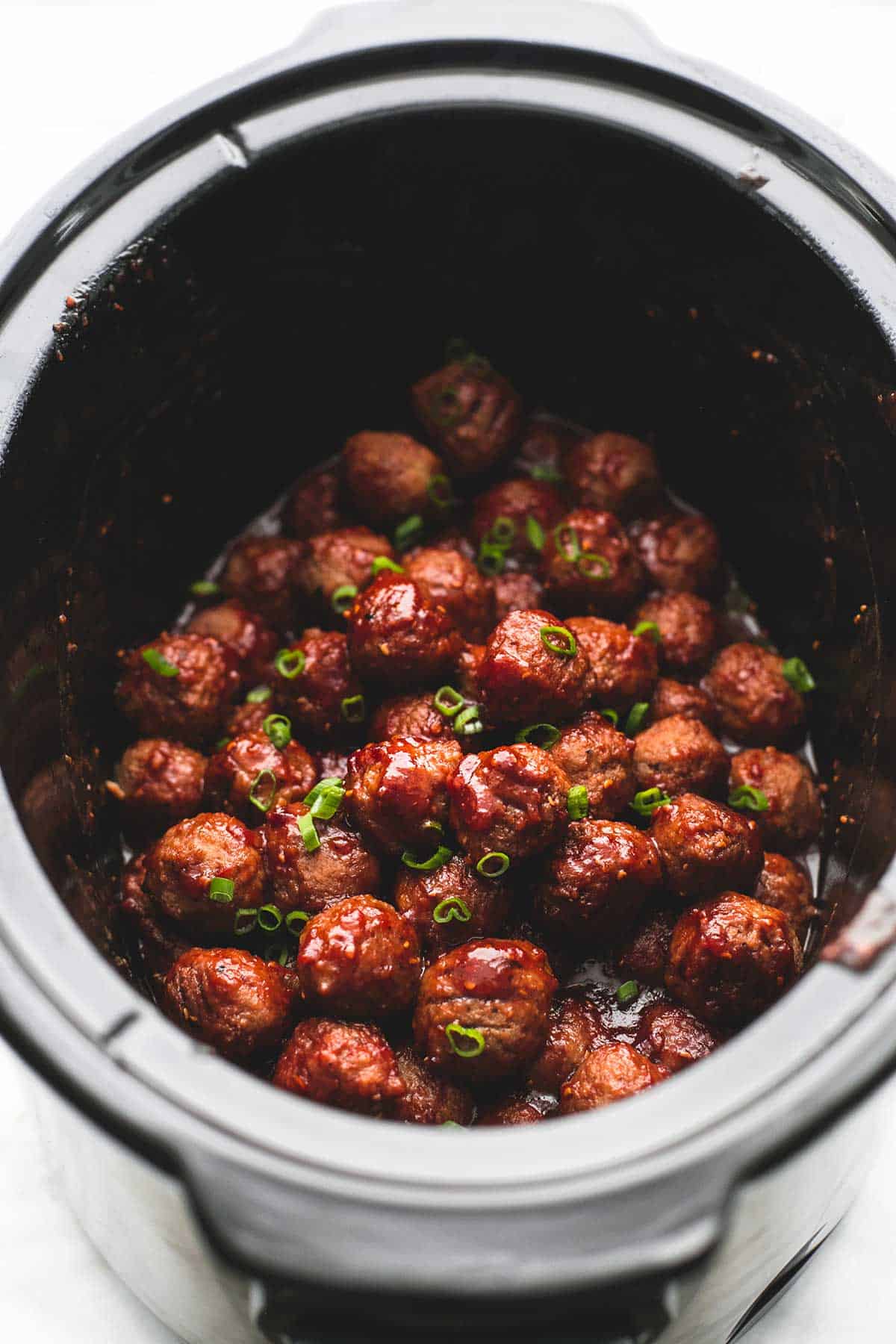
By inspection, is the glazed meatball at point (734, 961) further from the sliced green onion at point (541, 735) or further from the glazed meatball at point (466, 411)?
the glazed meatball at point (466, 411)

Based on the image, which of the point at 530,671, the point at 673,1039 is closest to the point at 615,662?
the point at 530,671

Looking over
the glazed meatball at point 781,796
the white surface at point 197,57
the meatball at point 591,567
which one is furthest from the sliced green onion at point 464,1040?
the white surface at point 197,57

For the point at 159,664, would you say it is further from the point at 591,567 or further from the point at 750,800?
the point at 750,800

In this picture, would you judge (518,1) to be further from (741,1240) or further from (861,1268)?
(861,1268)

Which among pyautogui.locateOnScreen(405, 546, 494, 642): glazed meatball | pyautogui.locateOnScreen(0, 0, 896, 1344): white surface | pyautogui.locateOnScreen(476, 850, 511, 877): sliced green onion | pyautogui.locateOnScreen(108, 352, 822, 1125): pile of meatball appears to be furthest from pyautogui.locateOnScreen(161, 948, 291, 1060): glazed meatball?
pyautogui.locateOnScreen(0, 0, 896, 1344): white surface

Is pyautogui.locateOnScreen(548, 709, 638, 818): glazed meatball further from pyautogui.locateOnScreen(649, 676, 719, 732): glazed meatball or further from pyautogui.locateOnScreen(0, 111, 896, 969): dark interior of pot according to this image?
pyautogui.locateOnScreen(0, 111, 896, 969): dark interior of pot

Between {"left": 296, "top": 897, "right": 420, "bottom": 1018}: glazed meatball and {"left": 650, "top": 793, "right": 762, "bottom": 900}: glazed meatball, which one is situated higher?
{"left": 650, "top": 793, "right": 762, "bottom": 900}: glazed meatball

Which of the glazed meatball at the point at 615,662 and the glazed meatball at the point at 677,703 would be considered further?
the glazed meatball at the point at 677,703
